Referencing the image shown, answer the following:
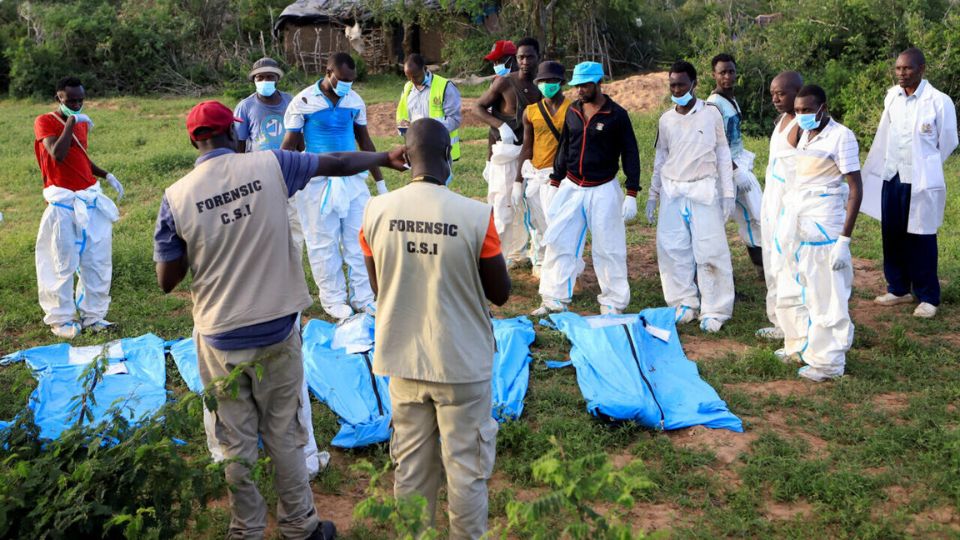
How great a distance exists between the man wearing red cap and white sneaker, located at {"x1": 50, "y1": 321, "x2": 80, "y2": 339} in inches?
131

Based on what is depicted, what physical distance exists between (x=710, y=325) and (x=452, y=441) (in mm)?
3700

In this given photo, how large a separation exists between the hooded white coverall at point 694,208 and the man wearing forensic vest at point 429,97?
6.03 feet

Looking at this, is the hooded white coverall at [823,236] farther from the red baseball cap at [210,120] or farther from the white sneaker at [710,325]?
the red baseball cap at [210,120]

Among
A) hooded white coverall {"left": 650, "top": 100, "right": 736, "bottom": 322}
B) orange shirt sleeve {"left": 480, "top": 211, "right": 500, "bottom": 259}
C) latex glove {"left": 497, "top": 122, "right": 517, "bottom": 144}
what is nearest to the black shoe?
orange shirt sleeve {"left": 480, "top": 211, "right": 500, "bottom": 259}

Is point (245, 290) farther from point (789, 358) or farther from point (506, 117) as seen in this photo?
point (506, 117)

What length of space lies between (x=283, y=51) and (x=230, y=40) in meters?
1.57

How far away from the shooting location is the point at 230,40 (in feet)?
74.8

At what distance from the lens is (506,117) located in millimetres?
7641

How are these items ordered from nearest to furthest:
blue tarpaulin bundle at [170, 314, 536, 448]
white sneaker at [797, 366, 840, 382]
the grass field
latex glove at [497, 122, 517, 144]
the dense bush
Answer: the grass field, blue tarpaulin bundle at [170, 314, 536, 448], white sneaker at [797, 366, 840, 382], latex glove at [497, 122, 517, 144], the dense bush

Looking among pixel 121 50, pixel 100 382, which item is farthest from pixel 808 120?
pixel 121 50

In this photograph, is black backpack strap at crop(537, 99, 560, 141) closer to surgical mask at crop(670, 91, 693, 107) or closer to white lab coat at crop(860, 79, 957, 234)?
surgical mask at crop(670, 91, 693, 107)

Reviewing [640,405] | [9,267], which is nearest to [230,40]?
[9,267]

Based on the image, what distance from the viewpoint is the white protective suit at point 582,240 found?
21.7ft

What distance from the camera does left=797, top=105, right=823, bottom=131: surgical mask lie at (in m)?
5.61
